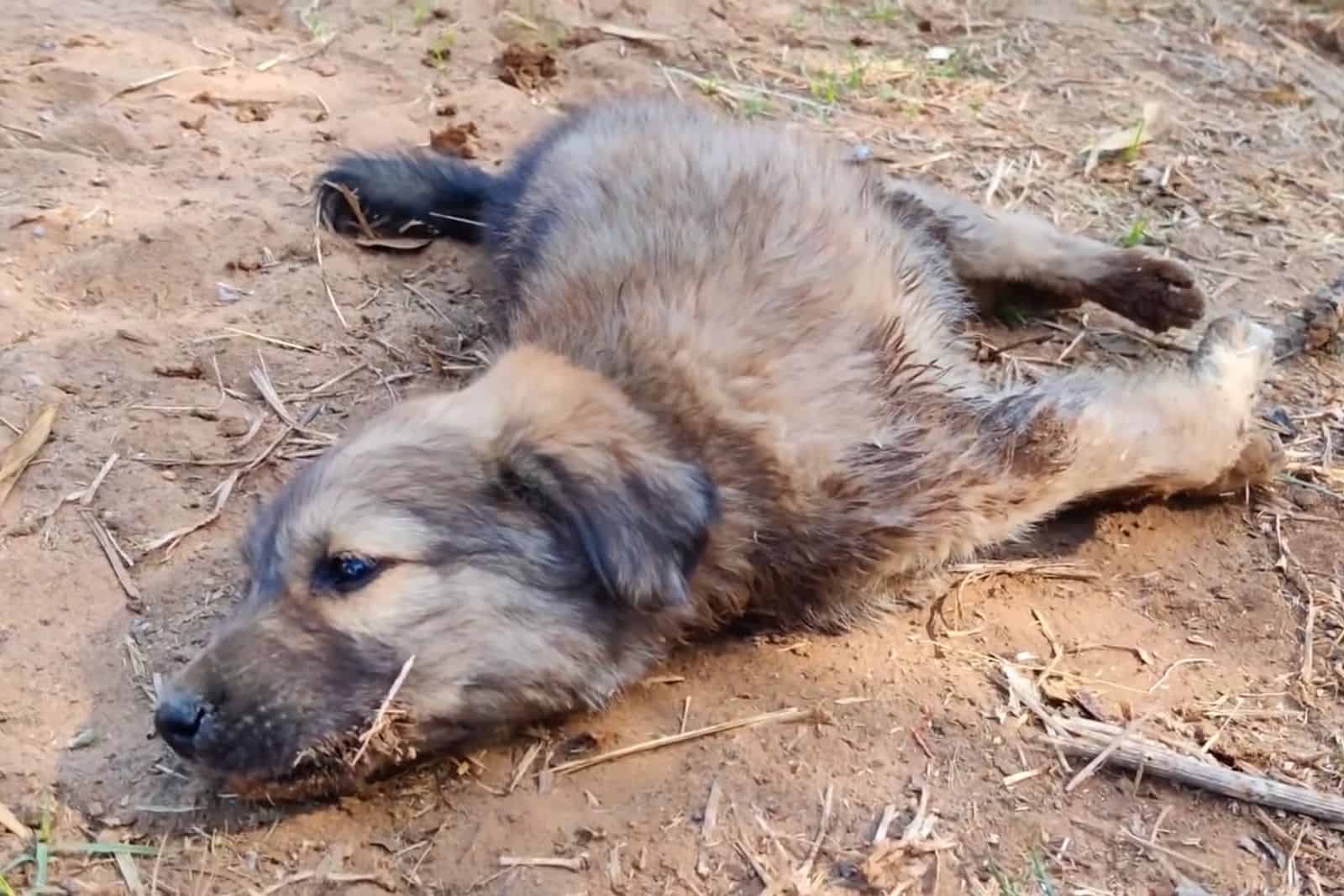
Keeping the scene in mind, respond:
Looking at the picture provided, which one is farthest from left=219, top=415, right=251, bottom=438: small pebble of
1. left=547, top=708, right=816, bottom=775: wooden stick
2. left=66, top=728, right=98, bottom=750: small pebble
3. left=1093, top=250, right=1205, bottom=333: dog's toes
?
left=1093, top=250, right=1205, bottom=333: dog's toes

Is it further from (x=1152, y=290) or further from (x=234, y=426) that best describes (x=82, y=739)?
(x=1152, y=290)

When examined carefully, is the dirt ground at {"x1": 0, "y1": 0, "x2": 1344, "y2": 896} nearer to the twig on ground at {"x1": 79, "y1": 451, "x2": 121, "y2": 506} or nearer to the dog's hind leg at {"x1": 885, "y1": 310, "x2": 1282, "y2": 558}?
the twig on ground at {"x1": 79, "y1": 451, "x2": 121, "y2": 506}

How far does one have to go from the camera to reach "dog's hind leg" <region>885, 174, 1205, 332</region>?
3871 mm

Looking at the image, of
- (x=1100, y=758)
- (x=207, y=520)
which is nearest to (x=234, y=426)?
(x=207, y=520)

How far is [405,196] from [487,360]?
3.43 ft

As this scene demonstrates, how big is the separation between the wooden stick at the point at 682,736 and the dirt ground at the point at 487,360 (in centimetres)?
2

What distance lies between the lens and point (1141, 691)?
278 cm

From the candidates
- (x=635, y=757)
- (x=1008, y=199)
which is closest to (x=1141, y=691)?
(x=635, y=757)

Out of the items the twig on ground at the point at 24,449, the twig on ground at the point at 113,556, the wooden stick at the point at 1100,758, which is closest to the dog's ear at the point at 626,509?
the wooden stick at the point at 1100,758

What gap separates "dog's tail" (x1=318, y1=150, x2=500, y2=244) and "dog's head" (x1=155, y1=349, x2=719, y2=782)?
1.72 metres

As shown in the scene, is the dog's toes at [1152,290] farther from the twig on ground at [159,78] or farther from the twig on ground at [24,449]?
the twig on ground at [159,78]

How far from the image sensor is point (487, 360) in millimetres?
3408

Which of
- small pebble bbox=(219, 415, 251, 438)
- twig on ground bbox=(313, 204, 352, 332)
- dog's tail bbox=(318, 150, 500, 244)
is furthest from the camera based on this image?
dog's tail bbox=(318, 150, 500, 244)

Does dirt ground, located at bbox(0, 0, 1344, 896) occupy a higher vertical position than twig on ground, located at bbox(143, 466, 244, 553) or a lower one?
higher
